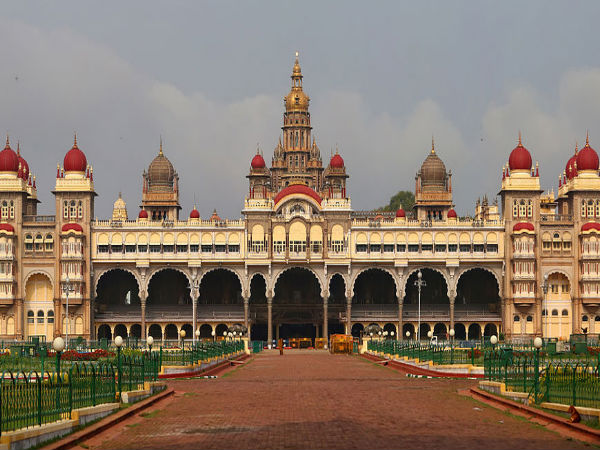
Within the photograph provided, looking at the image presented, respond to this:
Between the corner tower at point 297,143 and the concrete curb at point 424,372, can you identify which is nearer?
the concrete curb at point 424,372

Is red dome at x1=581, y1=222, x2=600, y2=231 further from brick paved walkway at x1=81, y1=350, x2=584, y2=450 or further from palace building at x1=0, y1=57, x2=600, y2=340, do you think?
brick paved walkway at x1=81, y1=350, x2=584, y2=450

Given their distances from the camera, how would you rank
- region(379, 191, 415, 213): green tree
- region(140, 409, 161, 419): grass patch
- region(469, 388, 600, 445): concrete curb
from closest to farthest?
region(469, 388, 600, 445): concrete curb, region(140, 409, 161, 419): grass patch, region(379, 191, 415, 213): green tree

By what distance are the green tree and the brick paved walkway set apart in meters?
125

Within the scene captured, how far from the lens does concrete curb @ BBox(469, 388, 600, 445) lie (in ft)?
75.0

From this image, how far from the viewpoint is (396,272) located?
99062mm

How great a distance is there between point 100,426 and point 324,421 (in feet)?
18.6

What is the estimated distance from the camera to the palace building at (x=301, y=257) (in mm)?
97312

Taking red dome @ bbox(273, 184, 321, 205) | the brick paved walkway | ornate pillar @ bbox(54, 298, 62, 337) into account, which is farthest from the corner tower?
the brick paved walkway

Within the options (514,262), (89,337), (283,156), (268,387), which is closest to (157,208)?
(283,156)

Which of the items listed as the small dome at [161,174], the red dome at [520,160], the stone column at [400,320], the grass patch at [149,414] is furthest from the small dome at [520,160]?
the grass patch at [149,414]

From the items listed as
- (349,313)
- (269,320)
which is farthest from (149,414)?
(349,313)

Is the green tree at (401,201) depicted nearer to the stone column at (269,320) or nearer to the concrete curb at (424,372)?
the stone column at (269,320)

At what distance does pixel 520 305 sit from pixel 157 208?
44.5 m

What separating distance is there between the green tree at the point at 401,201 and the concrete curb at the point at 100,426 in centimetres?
13398
